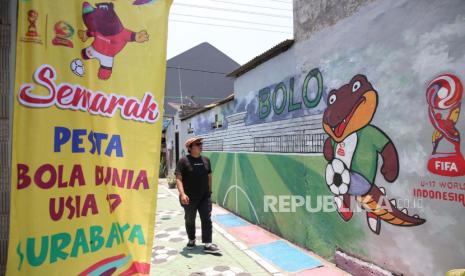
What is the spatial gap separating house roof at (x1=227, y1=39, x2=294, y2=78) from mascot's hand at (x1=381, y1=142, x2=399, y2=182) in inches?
115

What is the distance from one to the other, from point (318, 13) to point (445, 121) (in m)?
2.82

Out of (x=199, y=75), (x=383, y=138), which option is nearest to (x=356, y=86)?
(x=383, y=138)

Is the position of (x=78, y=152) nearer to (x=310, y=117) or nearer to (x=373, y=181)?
(x=373, y=181)

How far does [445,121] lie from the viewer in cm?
346

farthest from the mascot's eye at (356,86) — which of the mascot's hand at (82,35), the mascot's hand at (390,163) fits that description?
the mascot's hand at (82,35)

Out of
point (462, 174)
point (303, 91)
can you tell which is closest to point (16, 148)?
point (462, 174)

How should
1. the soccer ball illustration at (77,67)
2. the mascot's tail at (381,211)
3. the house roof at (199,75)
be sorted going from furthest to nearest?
the house roof at (199,75) < the mascot's tail at (381,211) < the soccer ball illustration at (77,67)

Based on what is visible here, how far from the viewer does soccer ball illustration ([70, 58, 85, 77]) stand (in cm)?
233

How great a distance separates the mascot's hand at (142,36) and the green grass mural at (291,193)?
3.55m

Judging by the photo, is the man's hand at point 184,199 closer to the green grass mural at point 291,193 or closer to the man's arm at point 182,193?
the man's arm at point 182,193

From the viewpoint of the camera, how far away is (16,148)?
2156mm

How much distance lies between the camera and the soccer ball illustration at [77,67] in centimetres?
233

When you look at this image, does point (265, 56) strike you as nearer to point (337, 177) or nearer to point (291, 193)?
point (291, 193)

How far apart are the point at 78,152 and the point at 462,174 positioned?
131 inches
